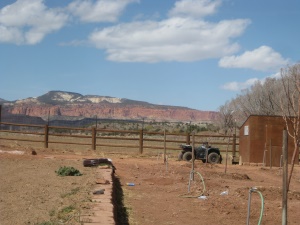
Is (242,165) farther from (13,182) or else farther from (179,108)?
(179,108)

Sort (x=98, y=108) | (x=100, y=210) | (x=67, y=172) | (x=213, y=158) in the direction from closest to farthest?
(x=100, y=210)
(x=67, y=172)
(x=213, y=158)
(x=98, y=108)

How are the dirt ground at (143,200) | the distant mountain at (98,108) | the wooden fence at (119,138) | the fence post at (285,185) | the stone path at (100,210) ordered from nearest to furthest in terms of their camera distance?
the fence post at (285,185)
the stone path at (100,210)
the dirt ground at (143,200)
the wooden fence at (119,138)
the distant mountain at (98,108)

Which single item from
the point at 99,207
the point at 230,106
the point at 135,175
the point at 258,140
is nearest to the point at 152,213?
the point at 99,207

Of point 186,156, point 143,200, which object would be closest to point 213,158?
point 186,156

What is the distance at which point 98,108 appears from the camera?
11612cm

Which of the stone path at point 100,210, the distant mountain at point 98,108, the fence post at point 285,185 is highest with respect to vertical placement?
the distant mountain at point 98,108

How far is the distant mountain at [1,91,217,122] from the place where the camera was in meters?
104

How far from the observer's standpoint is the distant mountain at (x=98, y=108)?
104188 mm

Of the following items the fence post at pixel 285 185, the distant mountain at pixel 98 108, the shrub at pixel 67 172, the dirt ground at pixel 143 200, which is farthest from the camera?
the distant mountain at pixel 98 108

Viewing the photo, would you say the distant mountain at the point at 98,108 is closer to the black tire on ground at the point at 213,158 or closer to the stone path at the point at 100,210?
the black tire on ground at the point at 213,158

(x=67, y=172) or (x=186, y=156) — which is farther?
(x=186, y=156)

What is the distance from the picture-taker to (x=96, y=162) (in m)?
16.4

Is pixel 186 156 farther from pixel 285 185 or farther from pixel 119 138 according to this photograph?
pixel 285 185

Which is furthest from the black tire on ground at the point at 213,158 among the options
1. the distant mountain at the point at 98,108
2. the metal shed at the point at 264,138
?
the distant mountain at the point at 98,108
